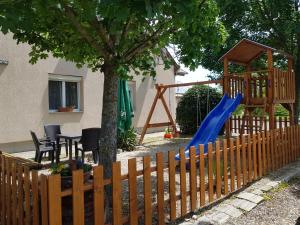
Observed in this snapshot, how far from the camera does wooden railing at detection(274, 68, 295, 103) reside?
31.0 feet

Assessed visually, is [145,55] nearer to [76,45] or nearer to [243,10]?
[76,45]

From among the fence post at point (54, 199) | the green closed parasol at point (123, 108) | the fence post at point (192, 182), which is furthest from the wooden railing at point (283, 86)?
the fence post at point (54, 199)

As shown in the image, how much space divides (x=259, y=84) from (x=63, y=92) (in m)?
6.81

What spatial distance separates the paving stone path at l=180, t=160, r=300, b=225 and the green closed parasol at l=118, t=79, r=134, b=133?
5482 mm

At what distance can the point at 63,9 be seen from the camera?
4.22 metres

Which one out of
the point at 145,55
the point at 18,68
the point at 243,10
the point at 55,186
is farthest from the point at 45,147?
the point at 243,10

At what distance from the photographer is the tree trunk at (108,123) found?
4.72 metres

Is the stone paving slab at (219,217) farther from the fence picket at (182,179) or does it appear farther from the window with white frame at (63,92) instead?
the window with white frame at (63,92)

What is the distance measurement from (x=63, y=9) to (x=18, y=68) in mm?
7699

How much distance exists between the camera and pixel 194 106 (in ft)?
53.7

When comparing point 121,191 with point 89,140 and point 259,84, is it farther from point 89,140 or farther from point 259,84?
point 259,84

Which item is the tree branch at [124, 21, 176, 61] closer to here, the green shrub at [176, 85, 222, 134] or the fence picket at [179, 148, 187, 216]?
the fence picket at [179, 148, 187, 216]

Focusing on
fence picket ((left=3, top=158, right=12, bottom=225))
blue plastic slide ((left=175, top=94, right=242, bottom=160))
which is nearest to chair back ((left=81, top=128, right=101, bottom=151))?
blue plastic slide ((left=175, top=94, right=242, bottom=160))

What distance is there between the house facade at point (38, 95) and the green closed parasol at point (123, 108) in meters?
1.80
